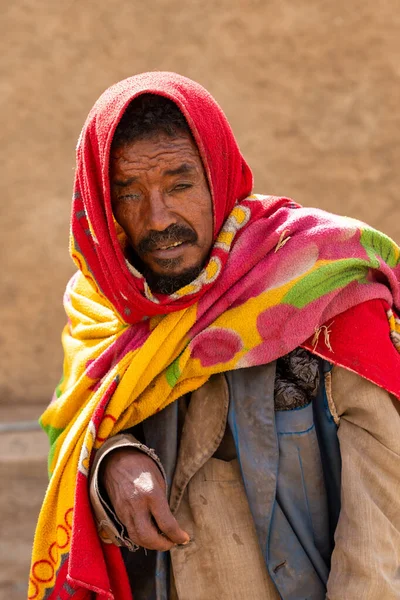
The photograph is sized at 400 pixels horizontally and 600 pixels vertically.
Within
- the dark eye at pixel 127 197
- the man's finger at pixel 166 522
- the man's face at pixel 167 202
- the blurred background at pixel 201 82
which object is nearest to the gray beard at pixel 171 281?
the man's face at pixel 167 202

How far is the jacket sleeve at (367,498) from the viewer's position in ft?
6.42

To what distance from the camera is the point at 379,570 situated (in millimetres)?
1955

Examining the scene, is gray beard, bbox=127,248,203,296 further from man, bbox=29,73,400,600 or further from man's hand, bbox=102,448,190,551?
man's hand, bbox=102,448,190,551

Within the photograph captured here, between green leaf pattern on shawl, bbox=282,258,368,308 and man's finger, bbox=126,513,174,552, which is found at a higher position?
green leaf pattern on shawl, bbox=282,258,368,308

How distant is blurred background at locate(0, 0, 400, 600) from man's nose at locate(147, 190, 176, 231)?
267 centimetres

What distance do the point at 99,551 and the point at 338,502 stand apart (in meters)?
0.58

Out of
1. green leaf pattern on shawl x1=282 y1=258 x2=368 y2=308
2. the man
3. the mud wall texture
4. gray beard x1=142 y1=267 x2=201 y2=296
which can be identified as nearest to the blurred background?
the mud wall texture

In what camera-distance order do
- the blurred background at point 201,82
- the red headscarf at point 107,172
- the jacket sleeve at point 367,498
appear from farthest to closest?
1. the blurred background at point 201,82
2. the red headscarf at point 107,172
3. the jacket sleeve at point 367,498

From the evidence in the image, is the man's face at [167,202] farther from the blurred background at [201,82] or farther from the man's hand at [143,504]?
the blurred background at [201,82]

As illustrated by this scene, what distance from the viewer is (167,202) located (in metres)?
2.14

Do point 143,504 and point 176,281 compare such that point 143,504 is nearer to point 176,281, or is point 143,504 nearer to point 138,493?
point 138,493

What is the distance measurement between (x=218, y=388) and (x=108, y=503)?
1.22 feet

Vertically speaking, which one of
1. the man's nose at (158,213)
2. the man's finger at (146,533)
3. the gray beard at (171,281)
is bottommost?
the man's finger at (146,533)

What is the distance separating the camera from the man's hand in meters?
1.97
